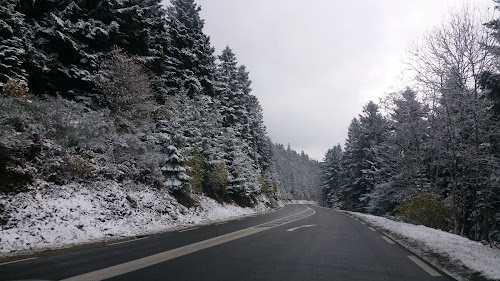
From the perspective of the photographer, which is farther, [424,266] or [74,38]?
[74,38]

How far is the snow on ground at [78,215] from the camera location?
8805mm

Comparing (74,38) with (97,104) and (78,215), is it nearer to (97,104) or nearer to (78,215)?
(97,104)

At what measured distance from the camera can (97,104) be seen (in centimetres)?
1892

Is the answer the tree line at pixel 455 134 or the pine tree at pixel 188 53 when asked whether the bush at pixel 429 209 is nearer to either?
the tree line at pixel 455 134

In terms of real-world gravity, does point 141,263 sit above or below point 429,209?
below

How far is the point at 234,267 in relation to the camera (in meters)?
5.61

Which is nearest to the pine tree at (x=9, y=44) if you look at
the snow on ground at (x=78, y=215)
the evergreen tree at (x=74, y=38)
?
the evergreen tree at (x=74, y=38)

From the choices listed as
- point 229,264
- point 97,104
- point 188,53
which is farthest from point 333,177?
point 229,264

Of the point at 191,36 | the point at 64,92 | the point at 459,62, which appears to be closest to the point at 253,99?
the point at 191,36

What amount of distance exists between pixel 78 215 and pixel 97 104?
962 centimetres

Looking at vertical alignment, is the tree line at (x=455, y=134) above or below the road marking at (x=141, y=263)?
above

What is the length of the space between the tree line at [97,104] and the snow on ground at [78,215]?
65 centimetres

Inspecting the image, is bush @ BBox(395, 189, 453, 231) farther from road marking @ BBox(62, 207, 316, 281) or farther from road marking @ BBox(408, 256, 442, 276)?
road marking @ BBox(62, 207, 316, 281)

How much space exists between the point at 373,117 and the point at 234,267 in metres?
39.7
